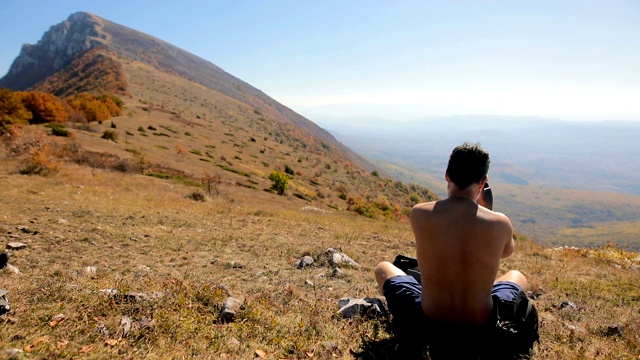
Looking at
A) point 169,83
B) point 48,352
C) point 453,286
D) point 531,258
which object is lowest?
point 531,258

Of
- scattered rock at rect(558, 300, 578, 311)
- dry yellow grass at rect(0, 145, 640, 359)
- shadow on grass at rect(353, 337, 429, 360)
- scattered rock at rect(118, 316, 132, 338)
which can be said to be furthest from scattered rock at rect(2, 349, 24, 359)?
scattered rock at rect(558, 300, 578, 311)

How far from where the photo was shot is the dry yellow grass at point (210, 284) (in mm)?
3600

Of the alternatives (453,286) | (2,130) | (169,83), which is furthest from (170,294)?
(169,83)

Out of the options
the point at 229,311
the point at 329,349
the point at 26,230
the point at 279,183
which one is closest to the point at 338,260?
the point at 229,311

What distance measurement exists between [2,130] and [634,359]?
113 feet

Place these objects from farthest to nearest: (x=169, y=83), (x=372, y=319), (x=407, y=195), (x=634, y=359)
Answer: (x=169, y=83)
(x=407, y=195)
(x=372, y=319)
(x=634, y=359)

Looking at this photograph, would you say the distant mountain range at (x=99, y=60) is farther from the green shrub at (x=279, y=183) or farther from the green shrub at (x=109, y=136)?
the green shrub at (x=279, y=183)

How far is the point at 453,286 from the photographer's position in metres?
3.37

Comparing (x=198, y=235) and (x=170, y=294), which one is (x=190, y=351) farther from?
(x=198, y=235)

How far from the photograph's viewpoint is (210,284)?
210 inches

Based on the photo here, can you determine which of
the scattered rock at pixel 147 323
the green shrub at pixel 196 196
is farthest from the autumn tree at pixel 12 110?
the scattered rock at pixel 147 323

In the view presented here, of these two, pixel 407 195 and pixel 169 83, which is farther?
pixel 169 83

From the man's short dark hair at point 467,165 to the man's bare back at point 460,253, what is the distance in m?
0.12

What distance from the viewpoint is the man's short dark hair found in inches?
133
